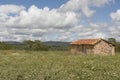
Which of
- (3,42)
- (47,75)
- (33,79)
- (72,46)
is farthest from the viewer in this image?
(3,42)

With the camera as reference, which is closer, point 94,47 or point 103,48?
point 94,47

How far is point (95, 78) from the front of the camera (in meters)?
17.8

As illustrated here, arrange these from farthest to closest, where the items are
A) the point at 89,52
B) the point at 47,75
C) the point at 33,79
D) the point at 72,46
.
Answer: the point at 72,46
the point at 89,52
the point at 47,75
the point at 33,79

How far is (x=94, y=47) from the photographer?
2505 inches

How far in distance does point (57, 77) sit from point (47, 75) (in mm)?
949

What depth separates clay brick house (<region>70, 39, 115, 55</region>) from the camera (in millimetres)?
63938

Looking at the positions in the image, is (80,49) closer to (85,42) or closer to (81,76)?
(85,42)

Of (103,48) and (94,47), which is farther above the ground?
(94,47)

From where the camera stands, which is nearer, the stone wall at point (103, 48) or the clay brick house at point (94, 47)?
the clay brick house at point (94, 47)

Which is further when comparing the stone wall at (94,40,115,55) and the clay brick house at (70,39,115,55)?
the stone wall at (94,40,115,55)

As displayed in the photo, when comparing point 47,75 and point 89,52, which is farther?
point 89,52

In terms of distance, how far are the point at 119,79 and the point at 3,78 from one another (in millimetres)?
7293

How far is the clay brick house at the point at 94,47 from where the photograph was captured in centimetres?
6394

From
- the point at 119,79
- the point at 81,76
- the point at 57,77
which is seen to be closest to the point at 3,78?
the point at 57,77
